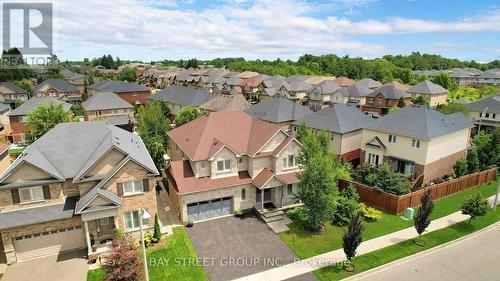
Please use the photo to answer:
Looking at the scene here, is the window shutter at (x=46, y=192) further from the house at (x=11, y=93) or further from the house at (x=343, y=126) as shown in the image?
the house at (x=11, y=93)

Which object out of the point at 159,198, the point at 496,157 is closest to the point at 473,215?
the point at 496,157

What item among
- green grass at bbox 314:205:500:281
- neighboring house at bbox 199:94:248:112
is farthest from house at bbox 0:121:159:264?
neighboring house at bbox 199:94:248:112

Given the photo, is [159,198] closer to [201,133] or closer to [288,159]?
[201,133]

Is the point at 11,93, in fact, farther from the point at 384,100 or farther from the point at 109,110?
the point at 384,100

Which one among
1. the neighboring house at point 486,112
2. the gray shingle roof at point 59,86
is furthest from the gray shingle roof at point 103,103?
the neighboring house at point 486,112

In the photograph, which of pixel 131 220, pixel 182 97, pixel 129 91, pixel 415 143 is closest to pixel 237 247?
pixel 131 220

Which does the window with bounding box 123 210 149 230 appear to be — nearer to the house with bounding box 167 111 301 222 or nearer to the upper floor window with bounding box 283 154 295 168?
the house with bounding box 167 111 301 222
